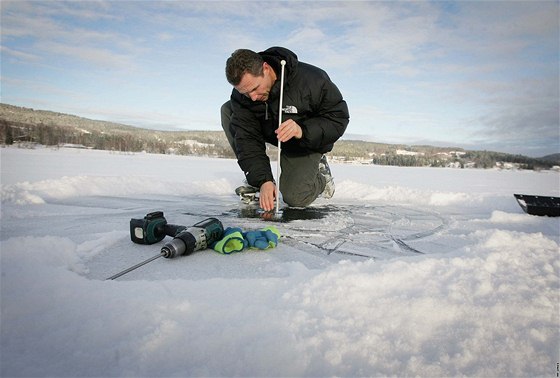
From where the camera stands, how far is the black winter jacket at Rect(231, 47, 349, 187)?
3.49 m

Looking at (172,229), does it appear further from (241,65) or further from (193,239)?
(241,65)

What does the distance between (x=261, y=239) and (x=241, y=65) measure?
1.70 meters

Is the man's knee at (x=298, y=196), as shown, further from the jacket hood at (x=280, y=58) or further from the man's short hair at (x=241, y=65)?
the man's short hair at (x=241, y=65)

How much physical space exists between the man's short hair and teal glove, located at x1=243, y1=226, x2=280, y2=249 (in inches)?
62.4

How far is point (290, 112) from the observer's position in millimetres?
3537

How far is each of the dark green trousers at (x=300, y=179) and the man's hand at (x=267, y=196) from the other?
3.11ft

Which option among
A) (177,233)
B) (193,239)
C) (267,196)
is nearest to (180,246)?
(193,239)

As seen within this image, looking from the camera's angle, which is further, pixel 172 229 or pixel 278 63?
pixel 278 63

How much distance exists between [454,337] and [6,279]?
5.85 feet

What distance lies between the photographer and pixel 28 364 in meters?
0.92

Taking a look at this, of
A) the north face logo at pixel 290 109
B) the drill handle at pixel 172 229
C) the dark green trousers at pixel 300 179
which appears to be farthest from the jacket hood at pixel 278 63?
the drill handle at pixel 172 229

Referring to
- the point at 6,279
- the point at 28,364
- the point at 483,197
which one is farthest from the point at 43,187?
the point at 483,197

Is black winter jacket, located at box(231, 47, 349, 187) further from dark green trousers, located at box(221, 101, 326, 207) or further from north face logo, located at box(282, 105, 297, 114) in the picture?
Answer: dark green trousers, located at box(221, 101, 326, 207)

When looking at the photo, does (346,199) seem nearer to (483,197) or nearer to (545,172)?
(483,197)
